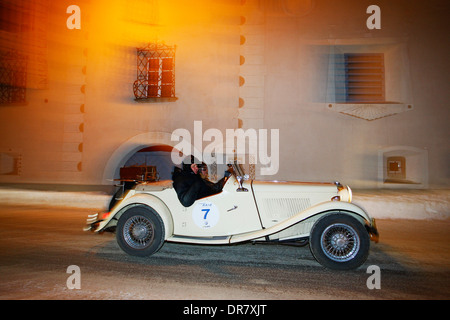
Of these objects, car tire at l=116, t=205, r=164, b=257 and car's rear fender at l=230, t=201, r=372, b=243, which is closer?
car's rear fender at l=230, t=201, r=372, b=243

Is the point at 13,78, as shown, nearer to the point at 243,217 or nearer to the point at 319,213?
the point at 243,217

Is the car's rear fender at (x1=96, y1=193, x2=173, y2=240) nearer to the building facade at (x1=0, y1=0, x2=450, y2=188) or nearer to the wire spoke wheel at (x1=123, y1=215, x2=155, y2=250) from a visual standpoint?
the wire spoke wheel at (x1=123, y1=215, x2=155, y2=250)

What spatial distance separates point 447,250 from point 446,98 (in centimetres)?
592

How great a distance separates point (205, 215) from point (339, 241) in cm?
191

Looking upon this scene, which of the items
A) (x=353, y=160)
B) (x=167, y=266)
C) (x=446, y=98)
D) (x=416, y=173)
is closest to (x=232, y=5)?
(x=353, y=160)

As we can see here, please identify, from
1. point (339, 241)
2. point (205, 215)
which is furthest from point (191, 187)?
point (339, 241)

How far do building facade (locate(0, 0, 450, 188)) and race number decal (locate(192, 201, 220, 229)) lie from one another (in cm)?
490

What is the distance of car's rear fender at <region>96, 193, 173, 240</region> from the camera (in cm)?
411

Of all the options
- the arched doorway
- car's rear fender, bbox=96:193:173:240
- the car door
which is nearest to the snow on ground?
the arched doorway

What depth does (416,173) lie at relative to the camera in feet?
27.5

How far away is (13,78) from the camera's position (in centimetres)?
1014

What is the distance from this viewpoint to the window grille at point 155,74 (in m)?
9.46

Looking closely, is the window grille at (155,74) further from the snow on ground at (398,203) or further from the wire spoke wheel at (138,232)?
the wire spoke wheel at (138,232)

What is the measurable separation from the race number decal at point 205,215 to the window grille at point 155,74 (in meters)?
6.06
